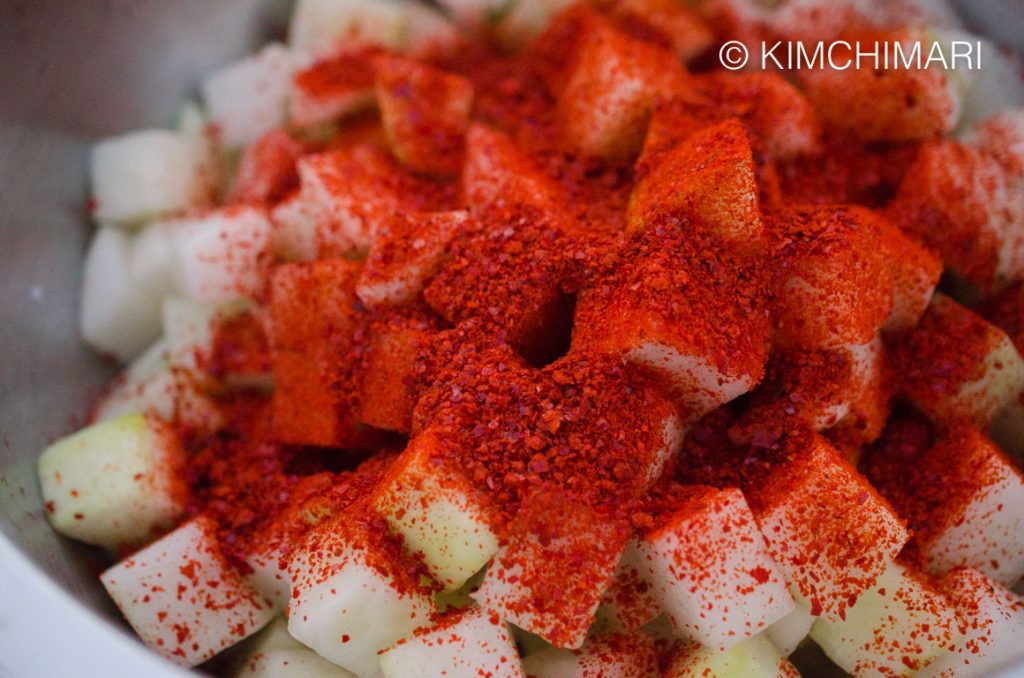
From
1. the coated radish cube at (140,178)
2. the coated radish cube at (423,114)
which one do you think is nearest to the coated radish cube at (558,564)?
the coated radish cube at (423,114)

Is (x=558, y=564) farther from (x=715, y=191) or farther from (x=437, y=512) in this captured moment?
(x=715, y=191)

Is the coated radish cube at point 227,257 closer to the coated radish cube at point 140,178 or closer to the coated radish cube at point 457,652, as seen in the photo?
the coated radish cube at point 140,178

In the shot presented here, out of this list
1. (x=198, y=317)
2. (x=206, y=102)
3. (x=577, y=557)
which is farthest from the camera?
(x=206, y=102)

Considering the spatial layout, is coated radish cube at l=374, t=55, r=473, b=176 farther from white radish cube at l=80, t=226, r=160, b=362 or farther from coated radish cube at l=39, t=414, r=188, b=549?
coated radish cube at l=39, t=414, r=188, b=549

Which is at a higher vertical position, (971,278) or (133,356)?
(971,278)

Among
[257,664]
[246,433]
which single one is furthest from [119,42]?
[257,664]

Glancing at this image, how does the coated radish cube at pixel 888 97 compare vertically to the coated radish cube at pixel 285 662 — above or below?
above

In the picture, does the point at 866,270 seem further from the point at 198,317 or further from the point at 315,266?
the point at 198,317
